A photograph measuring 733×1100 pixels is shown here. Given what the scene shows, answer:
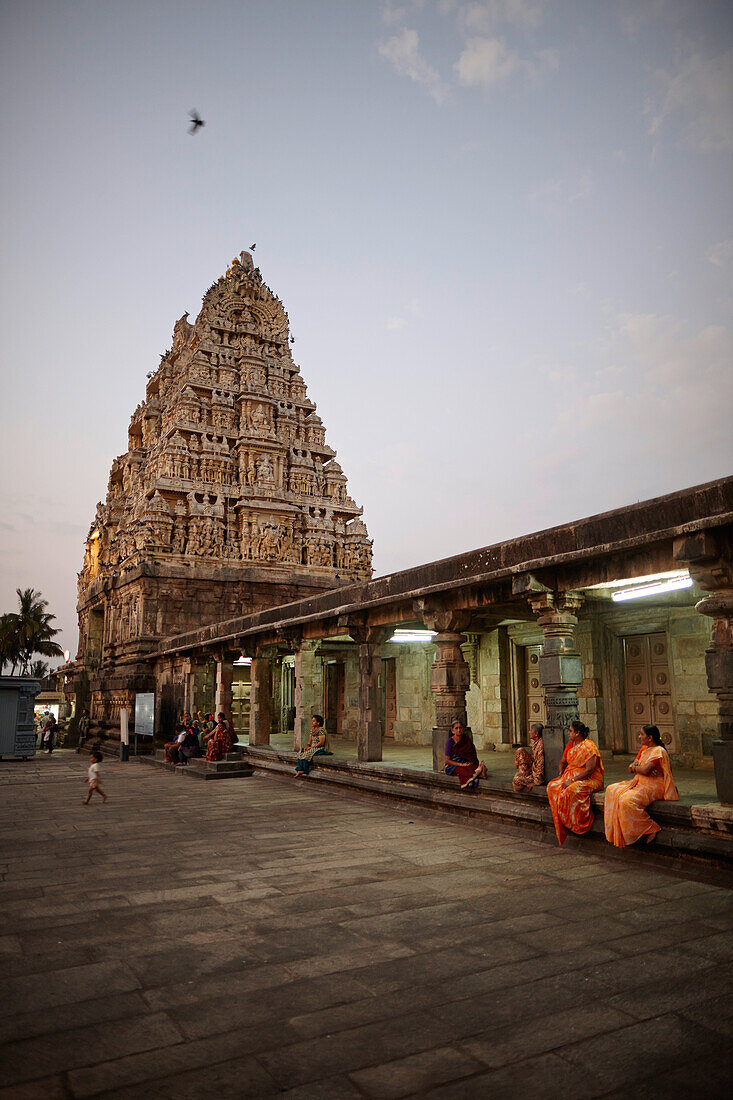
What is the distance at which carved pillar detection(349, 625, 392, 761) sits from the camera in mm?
11055

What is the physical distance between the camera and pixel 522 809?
741 cm

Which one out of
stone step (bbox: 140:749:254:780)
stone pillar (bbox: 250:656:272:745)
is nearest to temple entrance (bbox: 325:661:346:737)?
stone pillar (bbox: 250:656:272:745)

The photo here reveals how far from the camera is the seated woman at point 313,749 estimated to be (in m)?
12.1

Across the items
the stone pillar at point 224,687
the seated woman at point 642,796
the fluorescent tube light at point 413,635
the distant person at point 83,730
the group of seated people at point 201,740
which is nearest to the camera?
the seated woman at point 642,796

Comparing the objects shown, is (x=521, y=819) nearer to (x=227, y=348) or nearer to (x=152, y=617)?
(x=152, y=617)

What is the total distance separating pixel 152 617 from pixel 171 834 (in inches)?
598

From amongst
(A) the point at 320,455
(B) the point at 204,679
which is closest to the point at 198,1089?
(B) the point at 204,679

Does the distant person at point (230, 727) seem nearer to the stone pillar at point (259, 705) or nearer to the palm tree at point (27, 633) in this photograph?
the stone pillar at point (259, 705)

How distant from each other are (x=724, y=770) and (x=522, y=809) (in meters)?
2.26

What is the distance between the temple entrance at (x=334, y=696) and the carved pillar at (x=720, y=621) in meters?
14.9

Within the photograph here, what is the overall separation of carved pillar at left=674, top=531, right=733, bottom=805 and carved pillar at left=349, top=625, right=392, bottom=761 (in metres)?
5.74

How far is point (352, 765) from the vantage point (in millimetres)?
10930

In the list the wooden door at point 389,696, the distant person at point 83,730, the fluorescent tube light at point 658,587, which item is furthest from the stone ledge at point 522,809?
the distant person at point 83,730

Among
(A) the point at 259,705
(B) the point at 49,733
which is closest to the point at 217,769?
(A) the point at 259,705
